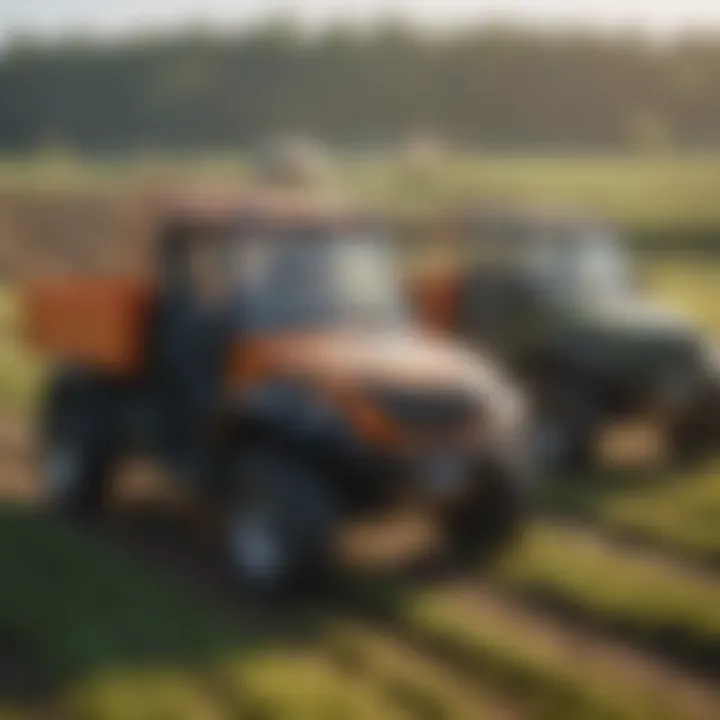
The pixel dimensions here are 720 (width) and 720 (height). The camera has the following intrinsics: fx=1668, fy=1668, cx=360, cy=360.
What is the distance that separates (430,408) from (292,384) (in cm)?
41

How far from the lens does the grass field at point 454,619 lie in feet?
13.2

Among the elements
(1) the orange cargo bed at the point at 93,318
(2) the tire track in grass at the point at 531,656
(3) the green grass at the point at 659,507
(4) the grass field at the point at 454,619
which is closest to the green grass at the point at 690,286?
(4) the grass field at the point at 454,619

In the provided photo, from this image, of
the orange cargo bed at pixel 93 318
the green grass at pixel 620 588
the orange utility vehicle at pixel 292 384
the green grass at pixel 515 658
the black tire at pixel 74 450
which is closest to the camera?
the green grass at pixel 515 658

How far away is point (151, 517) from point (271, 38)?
1.64m

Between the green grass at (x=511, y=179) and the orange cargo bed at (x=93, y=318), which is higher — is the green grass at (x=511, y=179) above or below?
above

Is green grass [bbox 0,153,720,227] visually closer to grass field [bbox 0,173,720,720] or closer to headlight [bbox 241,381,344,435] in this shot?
grass field [bbox 0,173,720,720]

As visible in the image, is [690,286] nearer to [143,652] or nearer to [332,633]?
[332,633]

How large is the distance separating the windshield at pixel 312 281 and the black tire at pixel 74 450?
809 millimetres

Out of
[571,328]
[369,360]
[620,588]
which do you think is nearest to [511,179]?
[571,328]

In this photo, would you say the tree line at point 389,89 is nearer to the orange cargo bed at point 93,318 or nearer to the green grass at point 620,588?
the orange cargo bed at point 93,318

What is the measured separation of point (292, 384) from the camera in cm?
466

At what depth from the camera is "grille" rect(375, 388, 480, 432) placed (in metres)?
4.49

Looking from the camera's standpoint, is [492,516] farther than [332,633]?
Yes

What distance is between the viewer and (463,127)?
4473mm
